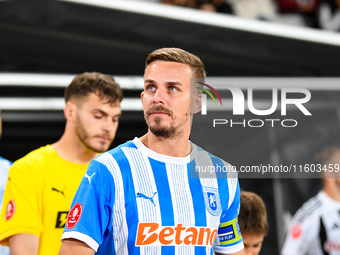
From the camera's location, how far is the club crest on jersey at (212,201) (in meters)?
1.72

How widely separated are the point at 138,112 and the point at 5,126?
1716 millimetres

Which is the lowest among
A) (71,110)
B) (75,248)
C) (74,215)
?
(75,248)

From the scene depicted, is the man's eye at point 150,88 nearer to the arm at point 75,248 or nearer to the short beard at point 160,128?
the short beard at point 160,128

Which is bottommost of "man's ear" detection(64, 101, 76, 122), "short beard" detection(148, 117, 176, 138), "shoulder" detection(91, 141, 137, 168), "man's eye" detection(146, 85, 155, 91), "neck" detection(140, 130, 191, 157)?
"shoulder" detection(91, 141, 137, 168)

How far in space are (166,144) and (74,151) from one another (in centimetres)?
80

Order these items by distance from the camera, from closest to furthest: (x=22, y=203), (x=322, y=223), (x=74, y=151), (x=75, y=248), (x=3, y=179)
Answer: (x=75, y=248), (x=22, y=203), (x=74, y=151), (x=3, y=179), (x=322, y=223)

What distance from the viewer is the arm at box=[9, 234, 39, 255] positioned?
6.58 feet

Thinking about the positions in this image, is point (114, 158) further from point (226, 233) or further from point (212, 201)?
point (226, 233)

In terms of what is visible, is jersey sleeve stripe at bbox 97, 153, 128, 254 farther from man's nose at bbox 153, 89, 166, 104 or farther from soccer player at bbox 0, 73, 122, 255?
soccer player at bbox 0, 73, 122, 255

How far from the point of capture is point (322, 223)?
3723 mm

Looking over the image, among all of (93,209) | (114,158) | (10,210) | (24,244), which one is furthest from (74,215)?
(10,210)

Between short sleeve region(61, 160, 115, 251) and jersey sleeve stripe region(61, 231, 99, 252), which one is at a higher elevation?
short sleeve region(61, 160, 115, 251)

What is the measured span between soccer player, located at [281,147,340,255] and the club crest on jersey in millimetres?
2314

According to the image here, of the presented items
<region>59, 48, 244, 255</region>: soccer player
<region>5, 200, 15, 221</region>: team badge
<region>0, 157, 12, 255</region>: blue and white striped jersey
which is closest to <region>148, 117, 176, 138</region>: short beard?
<region>59, 48, 244, 255</region>: soccer player
